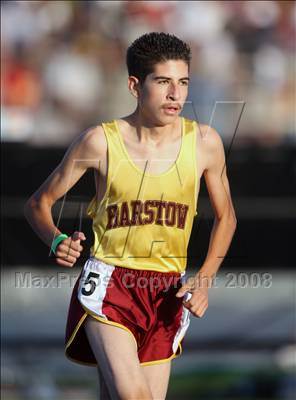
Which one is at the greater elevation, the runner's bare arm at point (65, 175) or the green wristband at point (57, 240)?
the runner's bare arm at point (65, 175)

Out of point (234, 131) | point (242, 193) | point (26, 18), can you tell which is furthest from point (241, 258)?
point (26, 18)

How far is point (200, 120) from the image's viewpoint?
7.98 m

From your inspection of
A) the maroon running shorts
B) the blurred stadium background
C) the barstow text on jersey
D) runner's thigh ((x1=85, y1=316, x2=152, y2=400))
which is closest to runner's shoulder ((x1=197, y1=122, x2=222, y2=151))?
the barstow text on jersey

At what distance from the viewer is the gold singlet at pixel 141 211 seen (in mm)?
3551

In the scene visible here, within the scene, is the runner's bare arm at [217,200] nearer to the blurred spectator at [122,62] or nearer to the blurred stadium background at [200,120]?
the blurred stadium background at [200,120]

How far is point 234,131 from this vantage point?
811 cm

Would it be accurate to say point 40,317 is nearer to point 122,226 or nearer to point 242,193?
point 242,193

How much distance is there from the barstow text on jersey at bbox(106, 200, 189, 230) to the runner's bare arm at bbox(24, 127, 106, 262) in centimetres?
20

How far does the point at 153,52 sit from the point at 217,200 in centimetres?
70

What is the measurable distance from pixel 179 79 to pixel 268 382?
450cm

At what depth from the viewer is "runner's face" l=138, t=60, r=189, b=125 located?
3.51 meters

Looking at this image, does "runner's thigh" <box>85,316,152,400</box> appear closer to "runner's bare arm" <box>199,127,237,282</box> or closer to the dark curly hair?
"runner's bare arm" <box>199,127,237,282</box>

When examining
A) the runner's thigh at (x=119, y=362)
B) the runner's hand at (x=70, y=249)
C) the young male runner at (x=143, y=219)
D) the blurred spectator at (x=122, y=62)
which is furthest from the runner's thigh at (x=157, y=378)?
the blurred spectator at (x=122, y=62)

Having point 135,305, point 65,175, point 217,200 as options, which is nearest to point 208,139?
point 217,200
